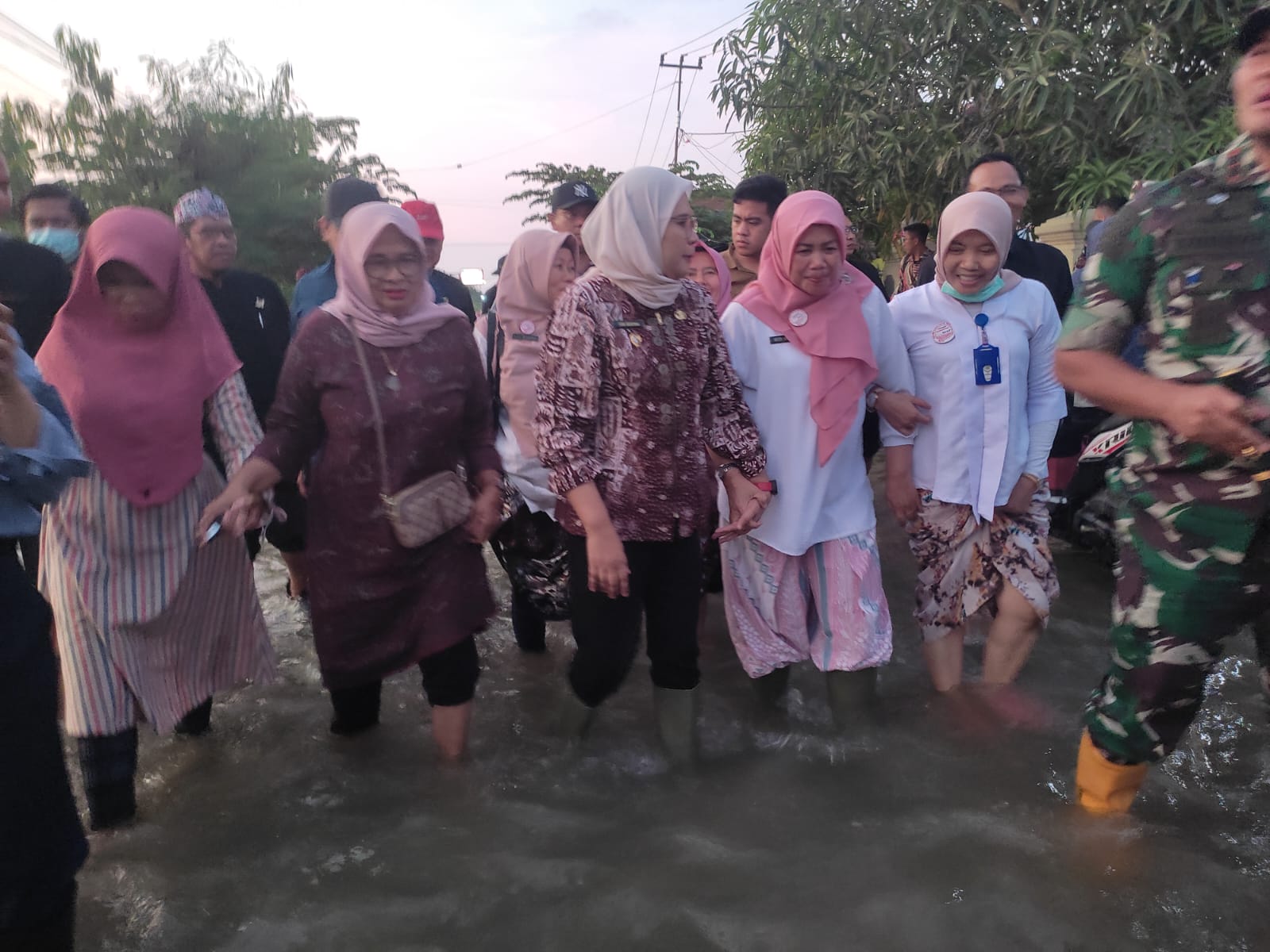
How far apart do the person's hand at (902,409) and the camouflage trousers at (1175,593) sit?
85 centimetres

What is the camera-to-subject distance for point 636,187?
7.97 ft

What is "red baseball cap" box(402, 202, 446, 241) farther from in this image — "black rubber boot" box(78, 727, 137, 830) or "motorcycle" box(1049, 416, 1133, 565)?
"motorcycle" box(1049, 416, 1133, 565)

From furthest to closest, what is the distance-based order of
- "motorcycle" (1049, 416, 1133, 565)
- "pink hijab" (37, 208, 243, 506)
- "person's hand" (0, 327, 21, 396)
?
"motorcycle" (1049, 416, 1133, 565)
"pink hijab" (37, 208, 243, 506)
"person's hand" (0, 327, 21, 396)

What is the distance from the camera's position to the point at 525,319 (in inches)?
134

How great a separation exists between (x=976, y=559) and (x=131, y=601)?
8.46ft

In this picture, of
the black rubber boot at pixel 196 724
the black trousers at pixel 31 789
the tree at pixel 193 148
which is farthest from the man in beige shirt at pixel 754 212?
the tree at pixel 193 148

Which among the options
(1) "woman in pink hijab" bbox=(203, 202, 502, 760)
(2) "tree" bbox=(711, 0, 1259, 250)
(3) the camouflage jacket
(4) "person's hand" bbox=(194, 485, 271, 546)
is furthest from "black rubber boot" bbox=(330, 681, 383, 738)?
(2) "tree" bbox=(711, 0, 1259, 250)

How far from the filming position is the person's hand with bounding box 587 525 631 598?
2.35 metres

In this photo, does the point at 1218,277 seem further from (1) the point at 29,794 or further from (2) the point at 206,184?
(2) the point at 206,184

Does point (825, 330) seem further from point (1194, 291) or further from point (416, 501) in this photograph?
point (416, 501)

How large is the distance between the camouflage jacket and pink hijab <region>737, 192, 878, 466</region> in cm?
87

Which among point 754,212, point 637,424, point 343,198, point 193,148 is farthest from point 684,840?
point 193,148

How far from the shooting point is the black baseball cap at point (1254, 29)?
66.1 inches

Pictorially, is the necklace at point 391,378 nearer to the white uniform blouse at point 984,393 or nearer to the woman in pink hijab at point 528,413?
the woman in pink hijab at point 528,413
